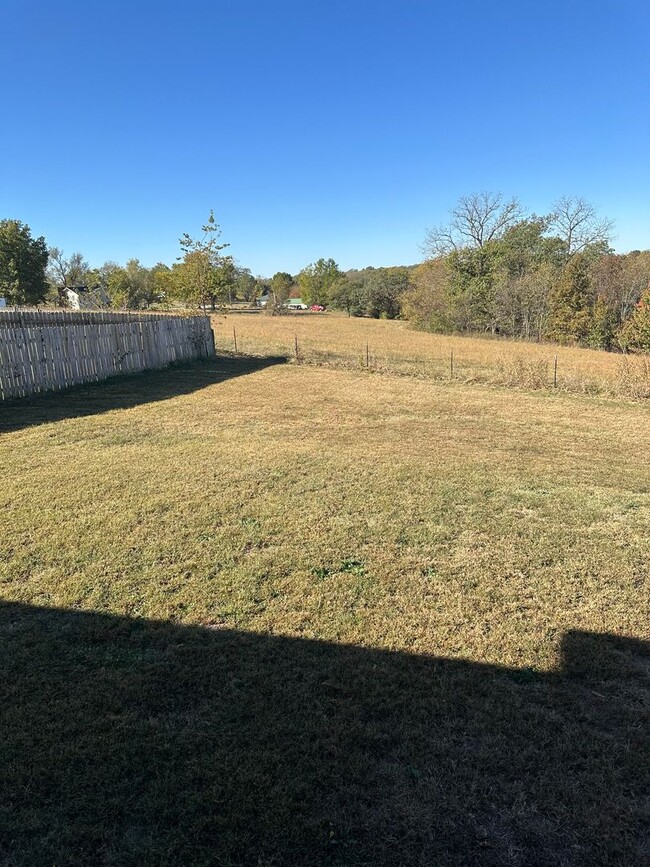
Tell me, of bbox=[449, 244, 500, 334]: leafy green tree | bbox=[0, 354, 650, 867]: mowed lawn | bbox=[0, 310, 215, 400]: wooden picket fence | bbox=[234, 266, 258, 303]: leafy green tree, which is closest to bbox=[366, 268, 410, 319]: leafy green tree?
bbox=[449, 244, 500, 334]: leafy green tree

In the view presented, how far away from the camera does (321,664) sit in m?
2.82

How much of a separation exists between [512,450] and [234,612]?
17.0 feet

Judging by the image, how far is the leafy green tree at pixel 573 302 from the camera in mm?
33219

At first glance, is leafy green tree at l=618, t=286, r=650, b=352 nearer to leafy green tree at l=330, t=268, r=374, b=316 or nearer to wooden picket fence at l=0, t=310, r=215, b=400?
wooden picket fence at l=0, t=310, r=215, b=400

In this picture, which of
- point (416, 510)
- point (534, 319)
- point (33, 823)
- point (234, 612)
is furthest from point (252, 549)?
point (534, 319)

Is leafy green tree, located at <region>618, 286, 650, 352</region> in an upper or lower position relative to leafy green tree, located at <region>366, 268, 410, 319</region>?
lower

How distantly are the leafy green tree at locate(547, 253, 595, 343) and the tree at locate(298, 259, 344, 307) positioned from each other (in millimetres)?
59704

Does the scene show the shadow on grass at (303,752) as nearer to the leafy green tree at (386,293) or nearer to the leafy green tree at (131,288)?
the leafy green tree at (131,288)

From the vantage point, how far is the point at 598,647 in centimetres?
300

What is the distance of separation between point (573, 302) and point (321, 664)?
36.3m

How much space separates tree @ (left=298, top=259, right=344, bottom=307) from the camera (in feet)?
307

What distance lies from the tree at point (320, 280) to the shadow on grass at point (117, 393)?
7856cm

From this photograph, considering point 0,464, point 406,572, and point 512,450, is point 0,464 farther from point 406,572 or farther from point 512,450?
point 512,450

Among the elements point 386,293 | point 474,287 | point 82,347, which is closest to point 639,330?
point 474,287
